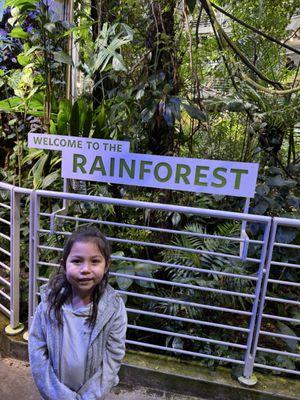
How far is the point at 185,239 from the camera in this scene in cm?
265

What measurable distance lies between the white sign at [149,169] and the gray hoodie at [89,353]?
92 centimetres

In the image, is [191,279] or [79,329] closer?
[79,329]

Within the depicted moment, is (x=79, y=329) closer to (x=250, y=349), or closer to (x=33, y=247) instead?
(x=33, y=247)

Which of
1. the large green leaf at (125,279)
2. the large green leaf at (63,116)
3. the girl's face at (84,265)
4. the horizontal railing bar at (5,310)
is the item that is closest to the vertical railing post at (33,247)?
the horizontal railing bar at (5,310)

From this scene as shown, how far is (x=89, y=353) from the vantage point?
4.10 feet

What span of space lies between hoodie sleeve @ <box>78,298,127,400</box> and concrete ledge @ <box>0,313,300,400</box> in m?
0.93

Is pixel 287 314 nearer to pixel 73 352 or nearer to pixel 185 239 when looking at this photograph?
pixel 185 239

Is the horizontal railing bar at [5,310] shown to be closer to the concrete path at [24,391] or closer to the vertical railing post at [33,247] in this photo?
the vertical railing post at [33,247]

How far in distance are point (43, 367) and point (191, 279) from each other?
125cm

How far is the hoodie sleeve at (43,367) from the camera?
127cm

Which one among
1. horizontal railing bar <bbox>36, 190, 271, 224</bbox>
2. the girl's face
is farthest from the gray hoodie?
horizontal railing bar <bbox>36, 190, 271, 224</bbox>

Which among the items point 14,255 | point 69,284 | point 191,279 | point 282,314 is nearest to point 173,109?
point 191,279

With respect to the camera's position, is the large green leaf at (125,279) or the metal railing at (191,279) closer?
the metal railing at (191,279)

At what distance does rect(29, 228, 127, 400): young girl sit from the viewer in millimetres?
1228
